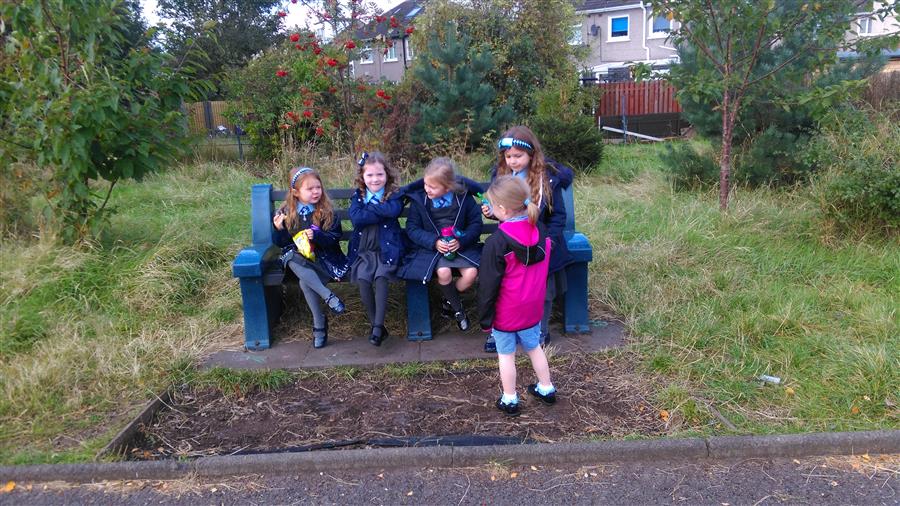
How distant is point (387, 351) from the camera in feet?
14.4

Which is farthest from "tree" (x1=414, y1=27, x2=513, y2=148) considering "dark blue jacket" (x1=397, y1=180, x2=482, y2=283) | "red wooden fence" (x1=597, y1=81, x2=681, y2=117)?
"red wooden fence" (x1=597, y1=81, x2=681, y2=117)

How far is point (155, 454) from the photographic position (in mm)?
3354

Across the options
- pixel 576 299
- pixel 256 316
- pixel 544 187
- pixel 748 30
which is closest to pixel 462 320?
pixel 576 299

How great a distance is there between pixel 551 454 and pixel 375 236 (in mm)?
1889

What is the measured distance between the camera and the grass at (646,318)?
11.7 feet

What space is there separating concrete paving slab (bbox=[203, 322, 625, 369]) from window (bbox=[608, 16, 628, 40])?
93.4ft

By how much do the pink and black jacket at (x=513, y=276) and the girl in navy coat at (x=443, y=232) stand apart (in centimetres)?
89

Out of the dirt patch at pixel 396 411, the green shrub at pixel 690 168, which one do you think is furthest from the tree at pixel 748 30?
the dirt patch at pixel 396 411

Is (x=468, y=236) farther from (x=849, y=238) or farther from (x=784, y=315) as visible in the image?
(x=849, y=238)

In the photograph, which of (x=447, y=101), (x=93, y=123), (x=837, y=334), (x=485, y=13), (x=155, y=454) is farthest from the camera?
(x=485, y=13)

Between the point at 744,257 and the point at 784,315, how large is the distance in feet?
4.31

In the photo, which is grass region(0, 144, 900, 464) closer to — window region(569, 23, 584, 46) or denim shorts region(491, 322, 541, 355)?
denim shorts region(491, 322, 541, 355)

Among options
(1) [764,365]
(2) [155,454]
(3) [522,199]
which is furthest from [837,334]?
(2) [155,454]

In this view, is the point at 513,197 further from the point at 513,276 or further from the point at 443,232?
the point at 443,232
